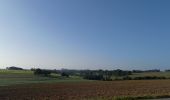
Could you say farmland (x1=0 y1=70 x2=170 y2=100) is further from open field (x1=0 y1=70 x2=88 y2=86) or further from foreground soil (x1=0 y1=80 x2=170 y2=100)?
open field (x1=0 y1=70 x2=88 y2=86)

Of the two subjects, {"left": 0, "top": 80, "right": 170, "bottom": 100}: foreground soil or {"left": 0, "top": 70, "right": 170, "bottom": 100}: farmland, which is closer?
{"left": 0, "top": 70, "right": 170, "bottom": 100}: farmland

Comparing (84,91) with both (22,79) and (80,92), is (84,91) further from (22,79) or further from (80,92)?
(22,79)

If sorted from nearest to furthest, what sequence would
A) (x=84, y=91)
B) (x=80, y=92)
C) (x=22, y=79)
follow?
(x=80, y=92), (x=84, y=91), (x=22, y=79)

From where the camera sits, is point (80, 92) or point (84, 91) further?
point (84, 91)

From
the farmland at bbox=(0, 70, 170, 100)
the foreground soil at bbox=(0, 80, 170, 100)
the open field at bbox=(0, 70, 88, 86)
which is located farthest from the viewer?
the open field at bbox=(0, 70, 88, 86)

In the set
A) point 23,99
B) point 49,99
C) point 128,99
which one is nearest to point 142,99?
point 128,99

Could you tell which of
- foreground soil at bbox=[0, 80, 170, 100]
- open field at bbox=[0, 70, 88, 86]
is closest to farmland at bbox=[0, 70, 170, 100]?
foreground soil at bbox=[0, 80, 170, 100]

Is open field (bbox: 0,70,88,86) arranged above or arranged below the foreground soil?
above

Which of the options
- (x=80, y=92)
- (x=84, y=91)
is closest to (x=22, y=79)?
(x=84, y=91)

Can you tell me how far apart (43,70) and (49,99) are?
288 feet

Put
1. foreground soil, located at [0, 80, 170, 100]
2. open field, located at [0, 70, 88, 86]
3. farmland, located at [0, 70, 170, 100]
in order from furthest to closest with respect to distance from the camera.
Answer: open field, located at [0, 70, 88, 86]
foreground soil, located at [0, 80, 170, 100]
farmland, located at [0, 70, 170, 100]

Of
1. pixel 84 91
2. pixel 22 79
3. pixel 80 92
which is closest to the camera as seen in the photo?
pixel 80 92

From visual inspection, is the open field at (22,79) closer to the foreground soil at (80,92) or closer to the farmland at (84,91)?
the farmland at (84,91)

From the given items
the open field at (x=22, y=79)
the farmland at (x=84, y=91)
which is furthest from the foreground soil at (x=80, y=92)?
the open field at (x=22, y=79)
